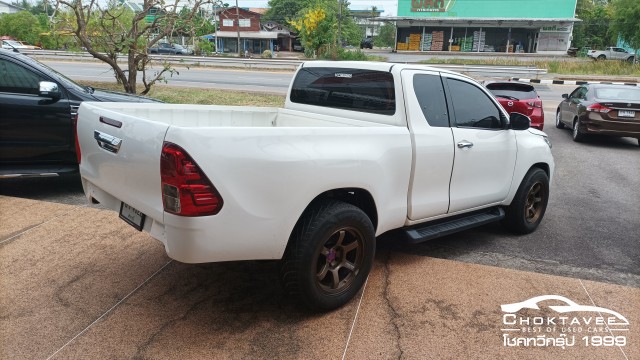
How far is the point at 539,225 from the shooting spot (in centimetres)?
569

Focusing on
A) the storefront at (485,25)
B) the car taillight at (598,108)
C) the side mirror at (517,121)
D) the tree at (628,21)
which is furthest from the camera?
the storefront at (485,25)

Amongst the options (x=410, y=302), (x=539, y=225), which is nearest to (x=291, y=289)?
(x=410, y=302)

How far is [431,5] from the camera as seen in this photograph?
48969 mm

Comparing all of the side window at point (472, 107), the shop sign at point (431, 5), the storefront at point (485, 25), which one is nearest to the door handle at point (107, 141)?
the side window at point (472, 107)

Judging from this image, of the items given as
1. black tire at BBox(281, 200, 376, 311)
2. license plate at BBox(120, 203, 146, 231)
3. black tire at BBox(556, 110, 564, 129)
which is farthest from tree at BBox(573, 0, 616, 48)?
license plate at BBox(120, 203, 146, 231)

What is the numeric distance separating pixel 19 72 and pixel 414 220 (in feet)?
16.6

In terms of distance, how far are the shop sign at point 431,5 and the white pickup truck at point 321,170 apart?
47.7m

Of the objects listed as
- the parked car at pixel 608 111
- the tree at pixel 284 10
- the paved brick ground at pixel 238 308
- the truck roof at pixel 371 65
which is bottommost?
the paved brick ground at pixel 238 308

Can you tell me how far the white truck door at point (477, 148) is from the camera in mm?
4328

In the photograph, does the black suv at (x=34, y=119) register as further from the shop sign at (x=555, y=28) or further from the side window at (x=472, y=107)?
the shop sign at (x=555, y=28)

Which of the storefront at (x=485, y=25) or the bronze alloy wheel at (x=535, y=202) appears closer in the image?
the bronze alloy wheel at (x=535, y=202)

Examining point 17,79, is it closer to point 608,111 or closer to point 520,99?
point 520,99

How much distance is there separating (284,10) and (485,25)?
40.4 metres

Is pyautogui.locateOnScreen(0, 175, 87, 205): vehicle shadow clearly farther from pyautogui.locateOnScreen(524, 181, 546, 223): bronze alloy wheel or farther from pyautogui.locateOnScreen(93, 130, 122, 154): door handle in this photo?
pyautogui.locateOnScreen(524, 181, 546, 223): bronze alloy wheel
